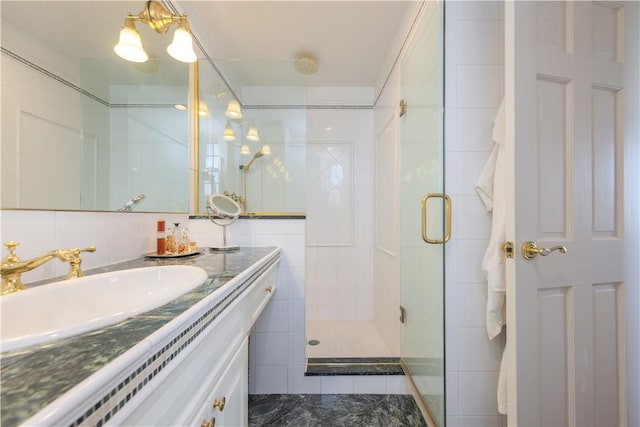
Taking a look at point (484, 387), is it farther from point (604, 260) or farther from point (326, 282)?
point (326, 282)

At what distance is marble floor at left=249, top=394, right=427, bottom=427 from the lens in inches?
49.9

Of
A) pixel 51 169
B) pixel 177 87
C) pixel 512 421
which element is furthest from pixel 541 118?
pixel 177 87

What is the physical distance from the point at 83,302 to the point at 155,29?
3.73ft

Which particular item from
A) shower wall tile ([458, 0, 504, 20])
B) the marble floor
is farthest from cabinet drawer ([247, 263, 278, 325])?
shower wall tile ([458, 0, 504, 20])

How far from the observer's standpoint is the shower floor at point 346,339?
1719 millimetres

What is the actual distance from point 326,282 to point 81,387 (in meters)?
2.29

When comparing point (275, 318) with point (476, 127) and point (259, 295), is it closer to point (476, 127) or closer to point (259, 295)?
point (259, 295)

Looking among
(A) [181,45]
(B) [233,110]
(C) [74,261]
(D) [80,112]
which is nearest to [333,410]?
(C) [74,261]

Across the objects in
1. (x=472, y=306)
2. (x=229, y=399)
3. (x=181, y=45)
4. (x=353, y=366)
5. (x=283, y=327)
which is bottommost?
(x=353, y=366)

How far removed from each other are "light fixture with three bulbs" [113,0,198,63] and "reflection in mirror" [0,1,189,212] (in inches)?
1.3

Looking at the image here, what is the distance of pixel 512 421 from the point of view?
2.84 ft

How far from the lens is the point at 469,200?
3.63ft

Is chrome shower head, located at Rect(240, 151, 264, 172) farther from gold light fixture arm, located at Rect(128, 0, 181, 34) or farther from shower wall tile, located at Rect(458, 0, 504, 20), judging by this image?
shower wall tile, located at Rect(458, 0, 504, 20)

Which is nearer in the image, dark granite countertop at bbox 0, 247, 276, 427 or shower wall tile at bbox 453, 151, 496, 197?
dark granite countertop at bbox 0, 247, 276, 427
